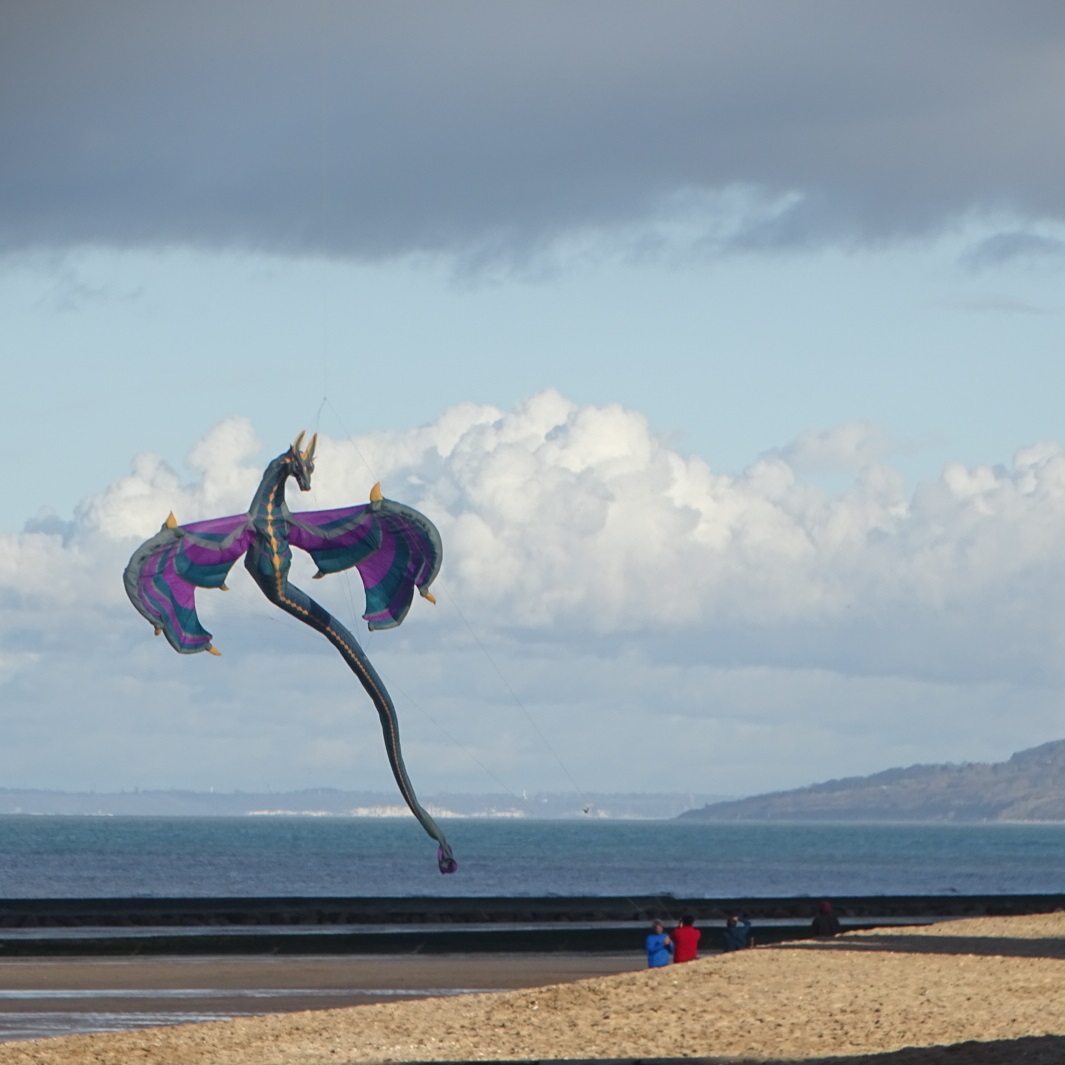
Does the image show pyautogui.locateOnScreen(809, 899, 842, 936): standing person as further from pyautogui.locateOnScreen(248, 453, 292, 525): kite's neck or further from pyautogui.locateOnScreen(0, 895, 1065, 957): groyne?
pyautogui.locateOnScreen(248, 453, 292, 525): kite's neck

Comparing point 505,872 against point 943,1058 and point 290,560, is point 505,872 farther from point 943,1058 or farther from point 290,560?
point 943,1058

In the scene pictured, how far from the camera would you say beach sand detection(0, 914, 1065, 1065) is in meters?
20.6

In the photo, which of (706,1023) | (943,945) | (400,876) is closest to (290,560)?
(706,1023)

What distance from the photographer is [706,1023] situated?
22.6m

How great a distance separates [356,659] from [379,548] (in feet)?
4.51

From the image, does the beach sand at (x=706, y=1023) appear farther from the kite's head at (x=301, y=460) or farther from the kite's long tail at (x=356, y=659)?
the kite's head at (x=301, y=460)

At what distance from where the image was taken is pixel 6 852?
507 ft

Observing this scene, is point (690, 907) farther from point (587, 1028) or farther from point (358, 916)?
point (587, 1028)

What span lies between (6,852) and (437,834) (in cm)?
14011

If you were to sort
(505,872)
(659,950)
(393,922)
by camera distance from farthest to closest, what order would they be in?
1. (505,872)
2. (393,922)
3. (659,950)

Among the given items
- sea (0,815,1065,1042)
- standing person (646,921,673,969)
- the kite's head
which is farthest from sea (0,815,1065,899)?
the kite's head

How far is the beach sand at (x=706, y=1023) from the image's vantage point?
2064cm

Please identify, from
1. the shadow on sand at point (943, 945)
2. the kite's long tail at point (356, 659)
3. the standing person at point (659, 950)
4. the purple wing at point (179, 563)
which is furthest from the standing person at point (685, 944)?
the purple wing at point (179, 563)

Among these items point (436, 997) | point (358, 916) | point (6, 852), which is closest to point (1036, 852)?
point (6, 852)
